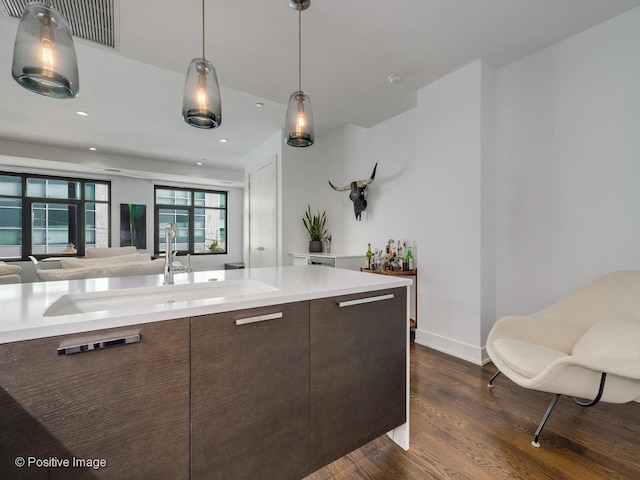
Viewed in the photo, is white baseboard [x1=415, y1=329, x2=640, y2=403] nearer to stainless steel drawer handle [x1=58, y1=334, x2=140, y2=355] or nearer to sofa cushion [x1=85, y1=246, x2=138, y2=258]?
stainless steel drawer handle [x1=58, y1=334, x2=140, y2=355]

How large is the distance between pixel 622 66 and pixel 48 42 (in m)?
3.34

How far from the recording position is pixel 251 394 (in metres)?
1.11

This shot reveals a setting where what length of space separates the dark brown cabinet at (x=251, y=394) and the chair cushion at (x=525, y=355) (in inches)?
49.2

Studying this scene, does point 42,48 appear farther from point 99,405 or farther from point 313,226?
point 313,226

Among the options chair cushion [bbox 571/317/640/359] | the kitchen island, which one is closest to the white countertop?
the kitchen island

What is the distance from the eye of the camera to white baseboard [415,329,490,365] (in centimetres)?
256

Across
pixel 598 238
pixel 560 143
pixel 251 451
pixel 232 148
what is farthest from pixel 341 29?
pixel 232 148

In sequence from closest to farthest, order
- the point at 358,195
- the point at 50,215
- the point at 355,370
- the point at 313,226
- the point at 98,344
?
1. the point at 98,344
2. the point at 355,370
3. the point at 358,195
4. the point at 313,226
5. the point at 50,215

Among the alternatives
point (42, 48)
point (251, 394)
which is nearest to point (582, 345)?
point (251, 394)

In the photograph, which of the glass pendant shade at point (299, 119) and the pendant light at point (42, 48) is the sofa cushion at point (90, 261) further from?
the glass pendant shade at point (299, 119)

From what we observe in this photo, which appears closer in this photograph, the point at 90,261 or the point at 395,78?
the point at 395,78

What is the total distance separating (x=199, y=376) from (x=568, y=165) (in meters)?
2.92

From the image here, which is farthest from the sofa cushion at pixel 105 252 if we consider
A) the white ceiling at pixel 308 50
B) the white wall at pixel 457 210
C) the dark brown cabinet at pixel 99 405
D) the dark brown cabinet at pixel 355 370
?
the dark brown cabinet at pixel 355 370

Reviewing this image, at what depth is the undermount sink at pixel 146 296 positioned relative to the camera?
3.77 feet
